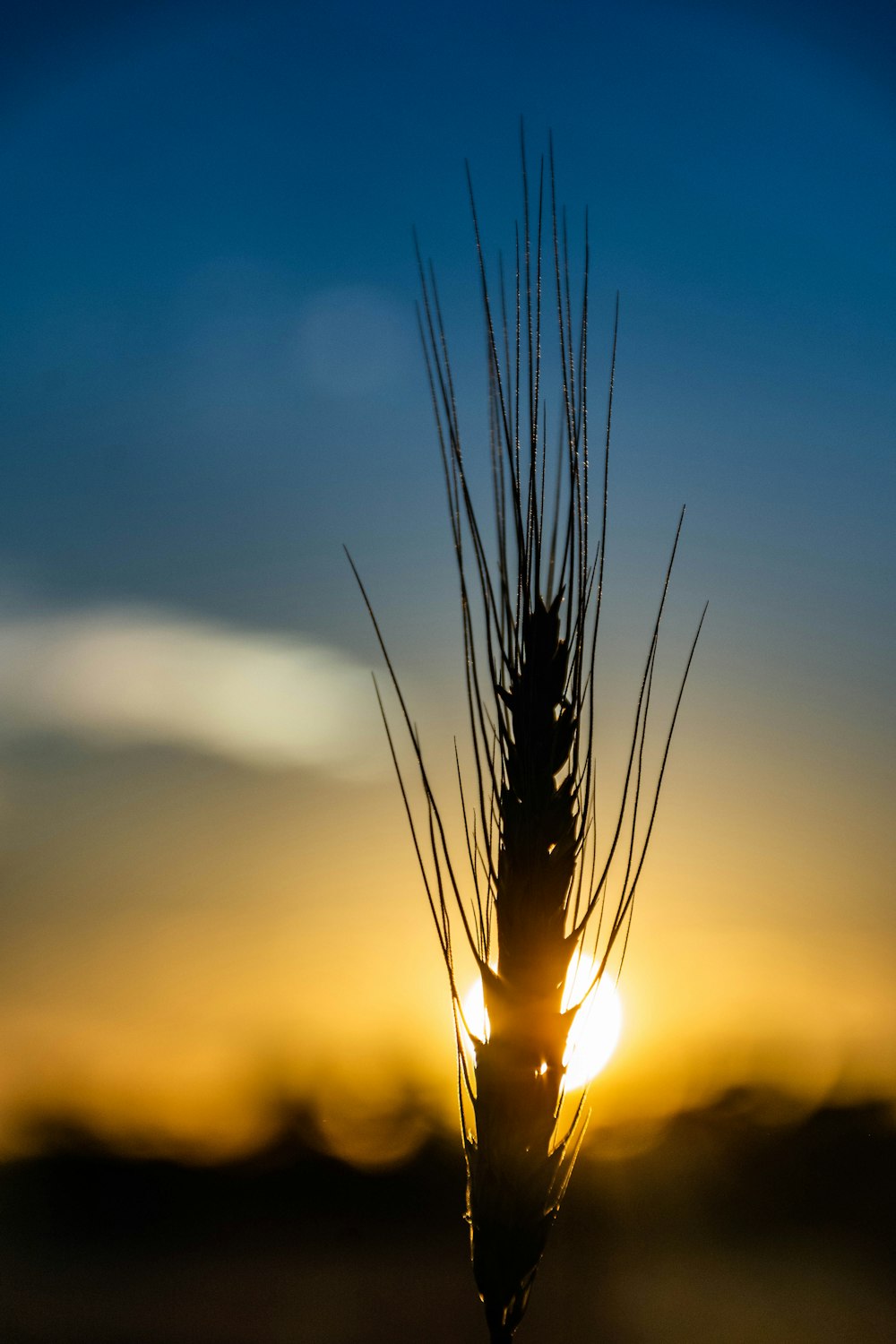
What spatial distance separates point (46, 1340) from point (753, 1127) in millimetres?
5966

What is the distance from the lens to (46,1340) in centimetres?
529

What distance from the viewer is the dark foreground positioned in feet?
19.4

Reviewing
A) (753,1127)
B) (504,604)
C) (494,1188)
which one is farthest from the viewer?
(753,1127)

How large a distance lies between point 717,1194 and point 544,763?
6.98 meters

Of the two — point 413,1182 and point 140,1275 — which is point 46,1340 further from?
point 413,1182

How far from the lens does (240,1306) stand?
21.0 ft

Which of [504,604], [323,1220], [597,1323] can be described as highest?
[504,604]

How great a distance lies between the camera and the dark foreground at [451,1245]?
5910 mm

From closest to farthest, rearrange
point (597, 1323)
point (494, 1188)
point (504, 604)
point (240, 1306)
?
point (494, 1188)
point (504, 604)
point (597, 1323)
point (240, 1306)

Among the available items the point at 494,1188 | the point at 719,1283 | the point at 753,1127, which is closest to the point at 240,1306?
the point at 719,1283

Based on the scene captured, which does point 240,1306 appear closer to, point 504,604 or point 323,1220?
point 323,1220

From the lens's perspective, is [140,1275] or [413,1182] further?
[413,1182]

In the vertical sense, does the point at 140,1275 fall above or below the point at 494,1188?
below

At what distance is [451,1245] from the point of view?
6566 millimetres
